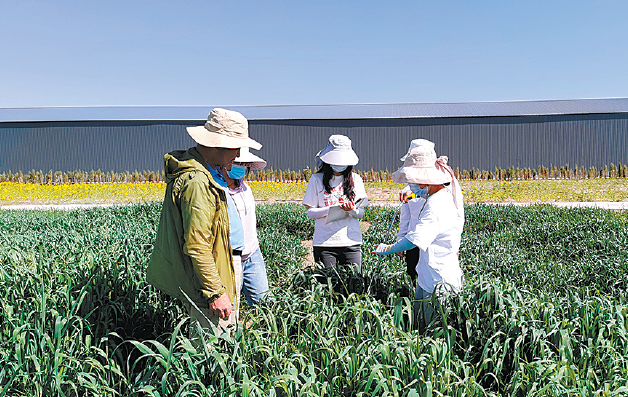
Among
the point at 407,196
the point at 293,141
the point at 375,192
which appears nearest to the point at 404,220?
the point at 407,196

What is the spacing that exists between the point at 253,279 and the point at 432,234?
1.21m

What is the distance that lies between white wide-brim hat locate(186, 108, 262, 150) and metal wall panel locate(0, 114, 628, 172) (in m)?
19.3

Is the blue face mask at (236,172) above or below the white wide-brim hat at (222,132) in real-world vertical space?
below

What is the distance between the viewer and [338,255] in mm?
3811

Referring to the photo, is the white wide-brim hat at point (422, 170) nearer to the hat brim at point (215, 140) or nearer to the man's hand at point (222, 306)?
the hat brim at point (215, 140)

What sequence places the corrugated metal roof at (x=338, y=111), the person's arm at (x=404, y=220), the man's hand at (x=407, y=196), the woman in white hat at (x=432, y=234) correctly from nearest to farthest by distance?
1. the woman in white hat at (x=432, y=234)
2. the man's hand at (x=407, y=196)
3. the person's arm at (x=404, y=220)
4. the corrugated metal roof at (x=338, y=111)

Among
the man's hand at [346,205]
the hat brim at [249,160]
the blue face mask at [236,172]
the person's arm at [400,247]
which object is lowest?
the person's arm at [400,247]

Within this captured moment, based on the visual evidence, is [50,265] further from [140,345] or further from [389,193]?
[389,193]

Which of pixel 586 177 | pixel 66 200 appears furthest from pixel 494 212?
pixel 586 177

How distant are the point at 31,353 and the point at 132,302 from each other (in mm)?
830

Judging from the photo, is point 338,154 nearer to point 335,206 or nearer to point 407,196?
point 335,206

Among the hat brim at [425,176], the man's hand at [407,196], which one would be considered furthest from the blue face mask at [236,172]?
the man's hand at [407,196]

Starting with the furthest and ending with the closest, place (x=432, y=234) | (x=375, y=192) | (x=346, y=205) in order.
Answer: (x=375, y=192) → (x=346, y=205) → (x=432, y=234)

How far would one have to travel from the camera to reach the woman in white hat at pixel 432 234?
2.81m
